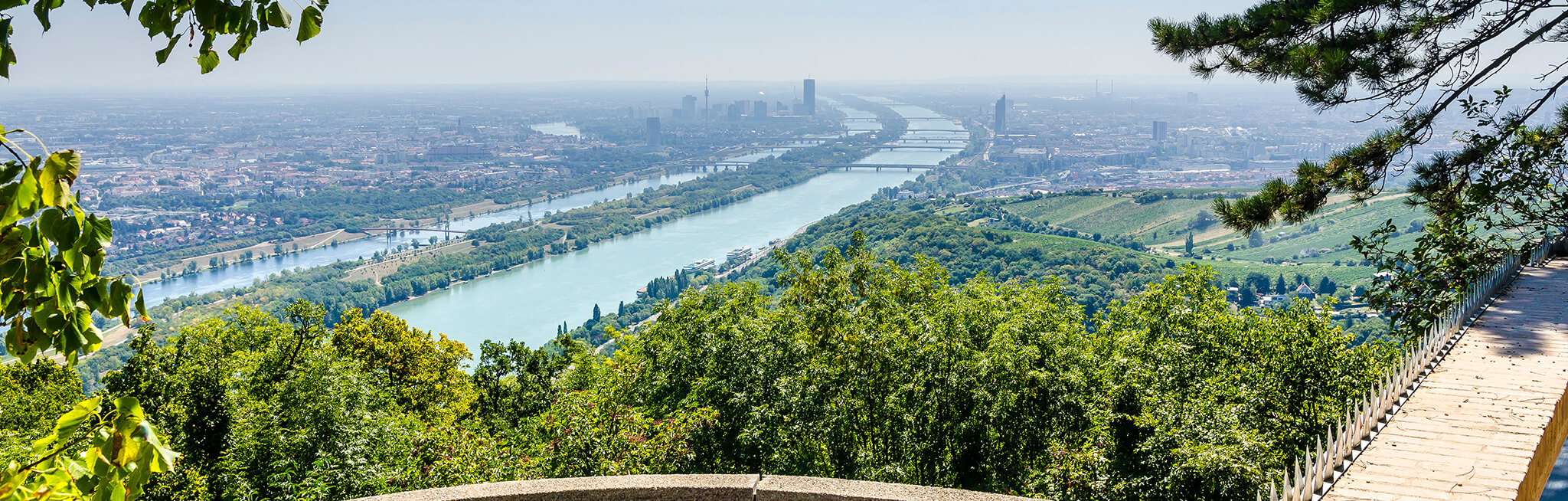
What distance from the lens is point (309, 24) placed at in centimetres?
180

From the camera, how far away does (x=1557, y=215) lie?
769 centimetres

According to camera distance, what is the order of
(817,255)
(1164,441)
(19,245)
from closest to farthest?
(19,245) → (1164,441) → (817,255)

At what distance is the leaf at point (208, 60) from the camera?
1.89m

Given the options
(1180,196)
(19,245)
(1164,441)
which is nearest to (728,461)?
(1164,441)

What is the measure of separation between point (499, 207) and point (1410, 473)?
85589 mm

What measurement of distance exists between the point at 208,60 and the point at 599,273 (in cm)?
5520

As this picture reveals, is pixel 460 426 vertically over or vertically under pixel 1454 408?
under

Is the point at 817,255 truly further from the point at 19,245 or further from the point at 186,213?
the point at 186,213

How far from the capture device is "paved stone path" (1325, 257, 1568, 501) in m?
3.99

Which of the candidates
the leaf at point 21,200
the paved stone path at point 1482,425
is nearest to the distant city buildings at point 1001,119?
the paved stone path at point 1482,425

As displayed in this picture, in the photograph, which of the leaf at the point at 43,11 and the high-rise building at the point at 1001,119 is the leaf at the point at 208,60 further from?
the high-rise building at the point at 1001,119

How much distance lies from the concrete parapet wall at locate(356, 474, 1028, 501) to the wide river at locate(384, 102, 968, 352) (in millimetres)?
30979

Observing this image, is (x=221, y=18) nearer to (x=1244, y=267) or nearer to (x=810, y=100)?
(x=1244, y=267)

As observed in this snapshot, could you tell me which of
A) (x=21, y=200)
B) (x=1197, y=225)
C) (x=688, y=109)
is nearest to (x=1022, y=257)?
(x=1197, y=225)
